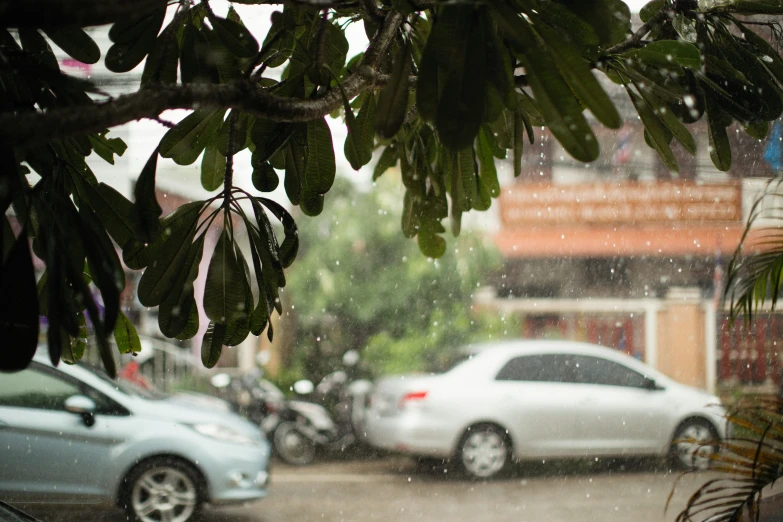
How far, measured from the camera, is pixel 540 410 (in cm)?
365

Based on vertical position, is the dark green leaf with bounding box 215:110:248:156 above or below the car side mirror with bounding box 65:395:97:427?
above

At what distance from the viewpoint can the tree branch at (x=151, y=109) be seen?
1.87ft

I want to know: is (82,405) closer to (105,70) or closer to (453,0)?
(105,70)

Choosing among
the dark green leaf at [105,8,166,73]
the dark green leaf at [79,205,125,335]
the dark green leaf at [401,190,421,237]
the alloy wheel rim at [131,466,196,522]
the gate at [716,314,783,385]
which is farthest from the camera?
the gate at [716,314,783,385]

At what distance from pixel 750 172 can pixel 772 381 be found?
1250 millimetres

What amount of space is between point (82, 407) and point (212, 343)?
1.85 metres

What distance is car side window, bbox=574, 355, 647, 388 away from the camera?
3.71 meters

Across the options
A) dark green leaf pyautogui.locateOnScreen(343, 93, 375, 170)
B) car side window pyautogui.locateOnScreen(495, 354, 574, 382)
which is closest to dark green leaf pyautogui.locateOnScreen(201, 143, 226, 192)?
dark green leaf pyautogui.locateOnScreen(343, 93, 375, 170)

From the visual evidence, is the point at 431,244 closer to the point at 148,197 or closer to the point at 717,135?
the point at 717,135

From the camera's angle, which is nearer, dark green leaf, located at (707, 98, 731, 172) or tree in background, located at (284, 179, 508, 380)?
dark green leaf, located at (707, 98, 731, 172)

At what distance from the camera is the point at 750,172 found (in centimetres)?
433

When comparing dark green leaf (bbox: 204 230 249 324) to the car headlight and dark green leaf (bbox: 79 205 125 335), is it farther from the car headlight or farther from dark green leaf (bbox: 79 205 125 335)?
the car headlight

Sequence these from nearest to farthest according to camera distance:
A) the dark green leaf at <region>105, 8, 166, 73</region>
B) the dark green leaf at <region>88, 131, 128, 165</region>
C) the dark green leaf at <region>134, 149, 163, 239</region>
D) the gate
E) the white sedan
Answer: the dark green leaf at <region>134, 149, 163, 239</region> < the dark green leaf at <region>105, 8, 166, 73</region> < the dark green leaf at <region>88, 131, 128, 165</region> < the white sedan < the gate

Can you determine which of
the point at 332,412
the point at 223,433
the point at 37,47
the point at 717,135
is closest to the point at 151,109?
the point at 37,47
